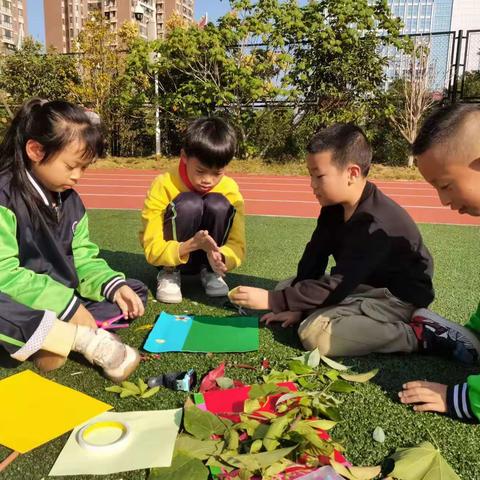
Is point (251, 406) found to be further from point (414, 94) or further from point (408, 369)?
point (414, 94)

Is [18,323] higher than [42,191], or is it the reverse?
[42,191]

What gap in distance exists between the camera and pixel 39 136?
178 centimetres

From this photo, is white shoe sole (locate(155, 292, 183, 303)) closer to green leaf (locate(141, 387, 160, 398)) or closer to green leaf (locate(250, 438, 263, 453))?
green leaf (locate(141, 387, 160, 398))

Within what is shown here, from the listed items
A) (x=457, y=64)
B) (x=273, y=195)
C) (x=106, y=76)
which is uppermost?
(x=457, y=64)

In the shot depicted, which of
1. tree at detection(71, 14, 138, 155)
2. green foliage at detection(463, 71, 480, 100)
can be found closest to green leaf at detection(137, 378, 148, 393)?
tree at detection(71, 14, 138, 155)

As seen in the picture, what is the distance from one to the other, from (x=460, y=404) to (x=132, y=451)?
89 cm

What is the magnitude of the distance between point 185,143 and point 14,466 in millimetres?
1600

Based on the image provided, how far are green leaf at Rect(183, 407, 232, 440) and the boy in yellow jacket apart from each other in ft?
3.52

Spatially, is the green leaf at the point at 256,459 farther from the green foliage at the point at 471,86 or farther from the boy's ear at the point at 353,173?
the green foliage at the point at 471,86

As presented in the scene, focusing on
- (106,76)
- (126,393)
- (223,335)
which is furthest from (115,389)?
(106,76)

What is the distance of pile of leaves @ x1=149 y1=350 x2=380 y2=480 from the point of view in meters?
1.15

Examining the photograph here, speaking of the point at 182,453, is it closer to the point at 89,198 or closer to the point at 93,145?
the point at 93,145

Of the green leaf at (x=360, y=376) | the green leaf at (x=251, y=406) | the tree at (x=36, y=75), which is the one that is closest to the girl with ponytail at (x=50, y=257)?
the green leaf at (x=251, y=406)

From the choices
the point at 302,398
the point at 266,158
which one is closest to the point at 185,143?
the point at 302,398
